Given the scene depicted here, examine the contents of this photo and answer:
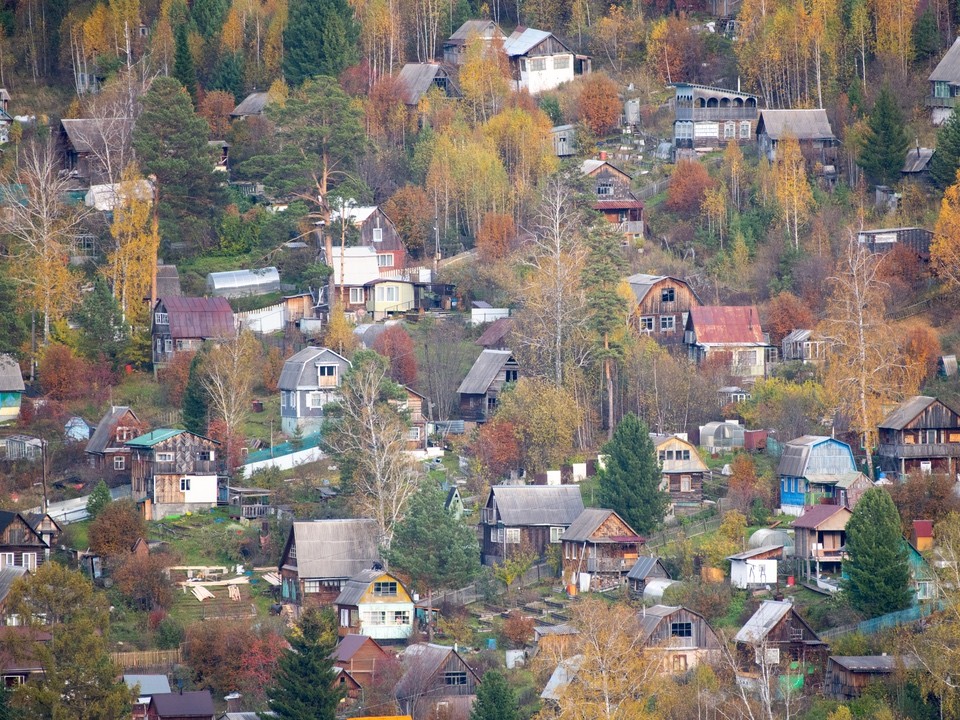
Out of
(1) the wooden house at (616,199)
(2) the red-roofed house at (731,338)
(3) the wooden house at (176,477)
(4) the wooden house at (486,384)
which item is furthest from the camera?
(1) the wooden house at (616,199)

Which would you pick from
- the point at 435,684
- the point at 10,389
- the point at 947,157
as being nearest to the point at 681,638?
the point at 435,684

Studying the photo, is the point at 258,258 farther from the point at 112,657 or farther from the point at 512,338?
the point at 112,657

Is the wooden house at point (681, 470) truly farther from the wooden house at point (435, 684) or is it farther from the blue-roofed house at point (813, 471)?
the wooden house at point (435, 684)

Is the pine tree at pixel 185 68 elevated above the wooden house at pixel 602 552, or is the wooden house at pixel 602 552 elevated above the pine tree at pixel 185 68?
the pine tree at pixel 185 68

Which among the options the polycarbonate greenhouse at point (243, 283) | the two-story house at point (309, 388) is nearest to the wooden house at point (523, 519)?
the two-story house at point (309, 388)

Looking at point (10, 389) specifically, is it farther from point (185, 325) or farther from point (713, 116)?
point (713, 116)
